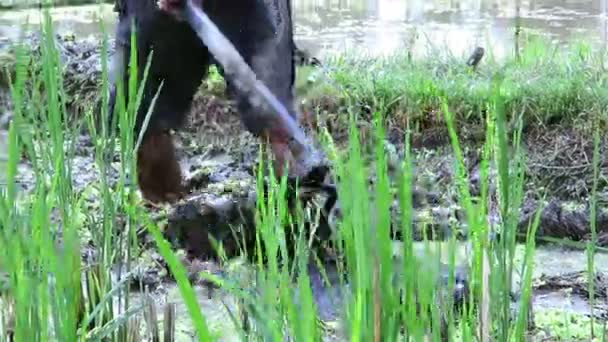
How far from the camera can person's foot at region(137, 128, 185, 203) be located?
255 centimetres

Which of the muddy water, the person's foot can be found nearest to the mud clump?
the person's foot

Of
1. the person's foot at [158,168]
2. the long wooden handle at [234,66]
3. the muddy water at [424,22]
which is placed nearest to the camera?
the long wooden handle at [234,66]

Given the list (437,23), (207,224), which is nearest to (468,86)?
(207,224)

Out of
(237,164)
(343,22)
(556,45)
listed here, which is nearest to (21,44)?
(237,164)

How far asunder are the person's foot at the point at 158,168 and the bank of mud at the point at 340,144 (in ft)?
0.27

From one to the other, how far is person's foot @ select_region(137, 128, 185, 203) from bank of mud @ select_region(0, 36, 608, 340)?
0.08 m

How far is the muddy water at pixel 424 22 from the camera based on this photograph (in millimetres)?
4371

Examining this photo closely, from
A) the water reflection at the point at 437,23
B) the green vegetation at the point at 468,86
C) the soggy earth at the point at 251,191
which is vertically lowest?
the soggy earth at the point at 251,191

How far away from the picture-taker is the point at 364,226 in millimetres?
566

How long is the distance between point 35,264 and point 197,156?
101 inches

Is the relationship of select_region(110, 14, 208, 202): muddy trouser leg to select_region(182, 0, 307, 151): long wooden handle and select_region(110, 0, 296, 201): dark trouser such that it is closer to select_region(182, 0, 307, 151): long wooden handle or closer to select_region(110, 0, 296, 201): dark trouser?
select_region(110, 0, 296, 201): dark trouser

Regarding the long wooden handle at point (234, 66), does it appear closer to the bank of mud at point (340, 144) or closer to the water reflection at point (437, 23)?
the bank of mud at point (340, 144)

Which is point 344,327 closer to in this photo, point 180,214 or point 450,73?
point 180,214

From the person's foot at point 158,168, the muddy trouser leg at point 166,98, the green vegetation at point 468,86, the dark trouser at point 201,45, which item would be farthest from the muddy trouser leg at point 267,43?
the green vegetation at point 468,86
